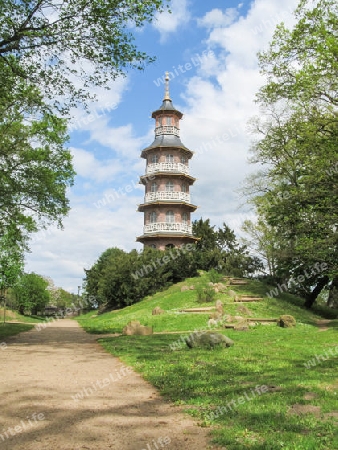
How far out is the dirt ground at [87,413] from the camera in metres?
4.21

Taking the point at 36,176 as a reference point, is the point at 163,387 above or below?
below

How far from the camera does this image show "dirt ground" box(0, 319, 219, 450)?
13.8 feet

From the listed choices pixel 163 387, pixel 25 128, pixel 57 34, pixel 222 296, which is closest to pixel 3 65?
pixel 57 34

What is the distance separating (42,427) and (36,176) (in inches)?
634

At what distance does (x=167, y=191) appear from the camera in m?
42.4

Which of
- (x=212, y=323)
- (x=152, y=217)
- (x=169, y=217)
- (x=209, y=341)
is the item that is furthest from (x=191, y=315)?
(x=152, y=217)

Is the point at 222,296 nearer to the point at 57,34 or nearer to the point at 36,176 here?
the point at 36,176

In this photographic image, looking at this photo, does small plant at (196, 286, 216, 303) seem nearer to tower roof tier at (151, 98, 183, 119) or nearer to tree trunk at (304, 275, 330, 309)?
tree trunk at (304, 275, 330, 309)

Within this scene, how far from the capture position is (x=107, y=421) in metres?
4.86

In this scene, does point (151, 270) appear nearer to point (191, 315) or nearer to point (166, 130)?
point (191, 315)

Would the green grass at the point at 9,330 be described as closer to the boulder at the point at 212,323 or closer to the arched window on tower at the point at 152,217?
the boulder at the point at 212,323

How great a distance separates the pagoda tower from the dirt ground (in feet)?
109

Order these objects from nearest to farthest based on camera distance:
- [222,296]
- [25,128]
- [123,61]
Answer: [123,61] → [25,128] → [222,296]

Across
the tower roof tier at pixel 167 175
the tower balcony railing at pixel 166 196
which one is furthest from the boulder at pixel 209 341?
the tower roof tier at pixel 167 175
